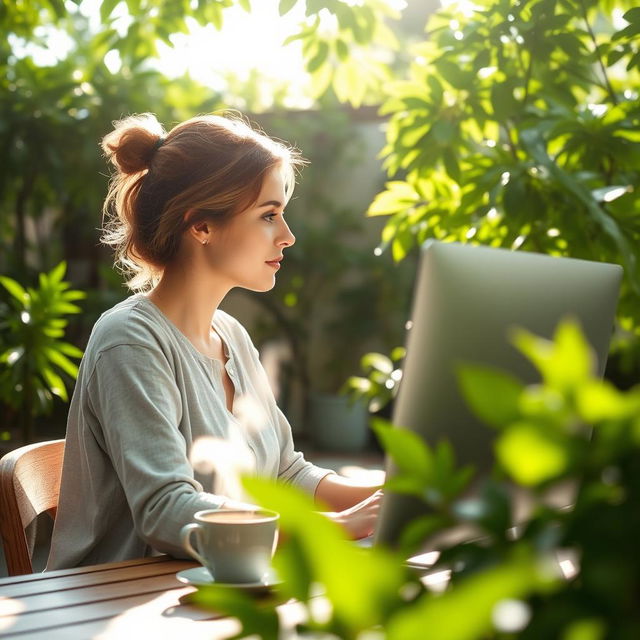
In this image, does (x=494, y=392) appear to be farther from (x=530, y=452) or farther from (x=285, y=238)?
(x=285, y=238)

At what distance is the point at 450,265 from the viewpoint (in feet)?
2.57

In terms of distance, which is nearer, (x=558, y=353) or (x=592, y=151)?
(x=558, y=353)

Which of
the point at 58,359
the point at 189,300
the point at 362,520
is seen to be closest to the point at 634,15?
the point at 189,300

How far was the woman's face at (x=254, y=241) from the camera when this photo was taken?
1.75 metres

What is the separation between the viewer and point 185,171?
1.72 meters

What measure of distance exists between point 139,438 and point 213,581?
39 cm

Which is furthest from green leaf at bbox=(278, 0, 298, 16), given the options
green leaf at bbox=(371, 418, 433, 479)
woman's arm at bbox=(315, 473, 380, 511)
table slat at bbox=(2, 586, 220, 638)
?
green leaf at bbox=(371, 418, 433, 479)

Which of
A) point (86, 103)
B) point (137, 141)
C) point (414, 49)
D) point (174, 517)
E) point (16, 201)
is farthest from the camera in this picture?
point (16, 201)

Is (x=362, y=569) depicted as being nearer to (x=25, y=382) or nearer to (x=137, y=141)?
(x=137, y=141)

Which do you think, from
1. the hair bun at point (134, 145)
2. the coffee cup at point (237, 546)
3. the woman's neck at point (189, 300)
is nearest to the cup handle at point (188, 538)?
the coffee cup at point (237, 546)

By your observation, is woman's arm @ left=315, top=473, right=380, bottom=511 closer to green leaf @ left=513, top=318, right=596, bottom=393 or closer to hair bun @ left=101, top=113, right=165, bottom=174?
hair bun @ left=101, top=113, right=165, bottom=174

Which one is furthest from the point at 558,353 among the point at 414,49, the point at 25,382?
the point at 25,382

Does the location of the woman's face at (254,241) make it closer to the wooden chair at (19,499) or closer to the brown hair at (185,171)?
the brown hair at (185,171)

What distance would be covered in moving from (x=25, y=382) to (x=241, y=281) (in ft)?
6.47
